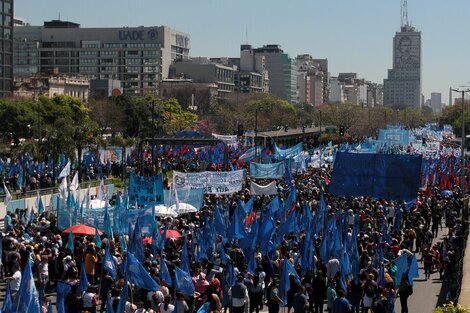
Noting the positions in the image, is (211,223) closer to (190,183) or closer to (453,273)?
(453,273)

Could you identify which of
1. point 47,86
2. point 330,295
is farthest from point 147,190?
point 47,86

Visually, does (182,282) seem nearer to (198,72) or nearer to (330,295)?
(330,295)

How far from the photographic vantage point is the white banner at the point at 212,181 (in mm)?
34344

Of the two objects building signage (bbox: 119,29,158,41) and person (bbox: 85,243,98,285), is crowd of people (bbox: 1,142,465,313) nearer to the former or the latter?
person (bbox: 85,243,98,285)

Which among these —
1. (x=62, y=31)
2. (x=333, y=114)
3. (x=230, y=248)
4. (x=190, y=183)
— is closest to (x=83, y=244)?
(x=230, y=248)

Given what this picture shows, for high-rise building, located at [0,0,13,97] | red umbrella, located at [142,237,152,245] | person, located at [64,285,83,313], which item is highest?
high-rise building, located at [0,0,13,97]

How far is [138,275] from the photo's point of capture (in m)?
17.5

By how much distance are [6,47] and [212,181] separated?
90981 millimetres

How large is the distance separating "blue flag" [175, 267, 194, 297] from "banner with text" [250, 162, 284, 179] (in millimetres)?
24794

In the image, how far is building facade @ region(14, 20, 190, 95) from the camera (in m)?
184

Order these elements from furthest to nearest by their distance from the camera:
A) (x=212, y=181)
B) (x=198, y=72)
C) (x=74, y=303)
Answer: (x=198, y=72) → (x=212, y=181) → (x=74, y=303)

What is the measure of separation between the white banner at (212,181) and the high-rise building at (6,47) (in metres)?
86.9

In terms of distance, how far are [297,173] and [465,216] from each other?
15.7 meters

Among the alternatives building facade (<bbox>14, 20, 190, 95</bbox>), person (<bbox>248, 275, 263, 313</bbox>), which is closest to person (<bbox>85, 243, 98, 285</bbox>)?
person (<bbox>248, 275, 263, 313</bbox>)
